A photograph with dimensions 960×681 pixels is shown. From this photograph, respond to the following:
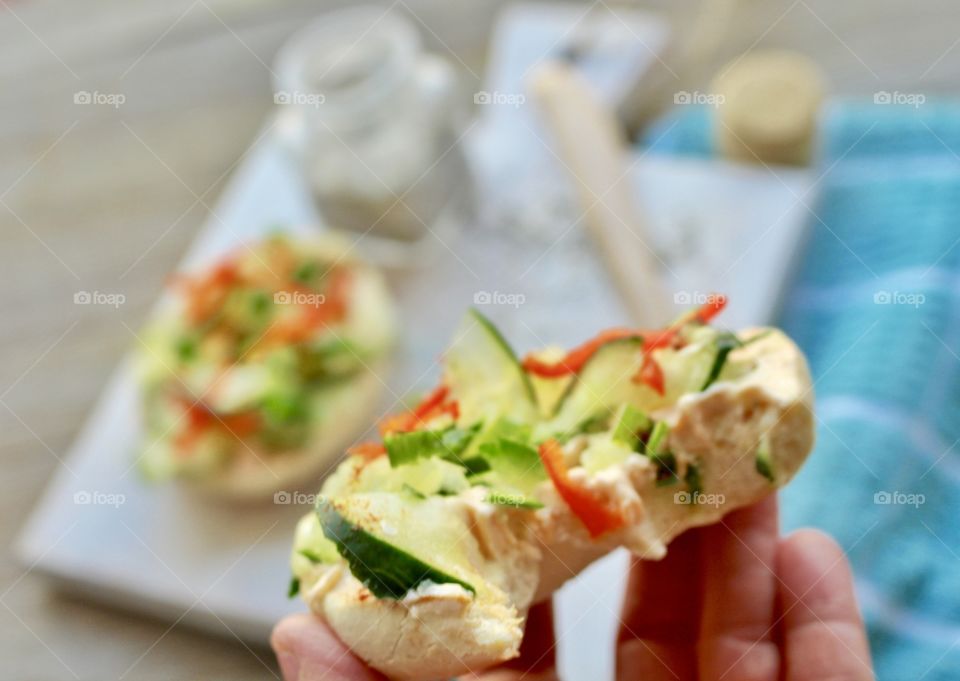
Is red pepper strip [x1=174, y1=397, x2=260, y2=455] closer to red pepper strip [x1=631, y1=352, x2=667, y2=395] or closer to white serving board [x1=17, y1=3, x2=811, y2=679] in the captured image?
white serving board [x1=17, y1=3, x2=811, y2=679]

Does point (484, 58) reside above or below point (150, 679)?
above

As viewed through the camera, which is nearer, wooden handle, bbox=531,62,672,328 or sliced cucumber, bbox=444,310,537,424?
sliced cucumber, bbox=444,310,537,424

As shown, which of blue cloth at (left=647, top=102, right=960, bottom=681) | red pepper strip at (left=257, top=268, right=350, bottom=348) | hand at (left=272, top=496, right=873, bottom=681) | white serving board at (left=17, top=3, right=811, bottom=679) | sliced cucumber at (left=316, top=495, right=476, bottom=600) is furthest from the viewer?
red pepper strip at (left=257, top=268, right=350, bottom=348)

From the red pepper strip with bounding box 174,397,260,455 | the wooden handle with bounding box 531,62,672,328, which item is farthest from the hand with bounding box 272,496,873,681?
the red pepper strip with bounding box 174,397,260,455

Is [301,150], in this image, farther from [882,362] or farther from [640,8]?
[882,362]

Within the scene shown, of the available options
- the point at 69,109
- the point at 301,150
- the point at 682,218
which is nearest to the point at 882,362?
the point at 682,218

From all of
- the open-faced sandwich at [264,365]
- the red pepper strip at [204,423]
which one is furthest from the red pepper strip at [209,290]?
the red pepper strip at [204,423]

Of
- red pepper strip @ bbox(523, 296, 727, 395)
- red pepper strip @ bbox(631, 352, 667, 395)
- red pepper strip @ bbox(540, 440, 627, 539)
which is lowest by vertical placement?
red pepper strip @ bbox(540, 440, 627, 539)

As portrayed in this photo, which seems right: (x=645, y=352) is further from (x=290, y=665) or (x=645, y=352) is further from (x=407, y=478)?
(x=290, y=665)

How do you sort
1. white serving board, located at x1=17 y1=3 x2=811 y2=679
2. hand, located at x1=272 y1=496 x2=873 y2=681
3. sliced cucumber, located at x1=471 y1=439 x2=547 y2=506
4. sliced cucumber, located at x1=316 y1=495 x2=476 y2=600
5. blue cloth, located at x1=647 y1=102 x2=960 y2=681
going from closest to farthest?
sliced cucumber, located at x1=316 y1=495 x2=476 y2=600, sliced cucumber, located at x1=471 y1=439 x2=547 y2=506, hand, located at x1=272 y1=496 x2=873 y2=681, blue cloth, located at x1=647 y1=102 x2=960 y2=681, white serving board, located at x1=17 y1=3 x2=811 y2=679
